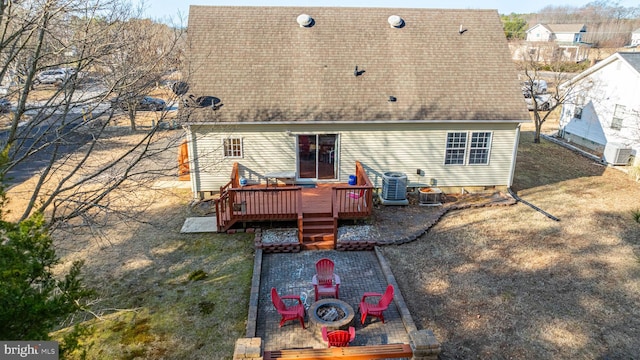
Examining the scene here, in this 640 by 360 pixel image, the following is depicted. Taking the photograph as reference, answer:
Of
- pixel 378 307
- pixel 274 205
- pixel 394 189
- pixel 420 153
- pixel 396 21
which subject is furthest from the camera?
pixel 396 21

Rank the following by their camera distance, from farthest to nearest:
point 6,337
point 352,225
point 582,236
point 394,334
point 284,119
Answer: point 284,119
point 352,225
point 582,236
point 394,334
point 6,337

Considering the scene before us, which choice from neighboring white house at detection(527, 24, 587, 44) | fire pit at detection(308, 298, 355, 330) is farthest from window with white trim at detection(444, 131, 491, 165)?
neighboring white house at detection(527, 24, 587, 44)

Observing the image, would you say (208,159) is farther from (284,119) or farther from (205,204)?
(284,119)

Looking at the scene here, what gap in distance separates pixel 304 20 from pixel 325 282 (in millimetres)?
11344

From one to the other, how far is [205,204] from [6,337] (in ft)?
33.8

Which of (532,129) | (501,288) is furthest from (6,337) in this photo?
(532,129)

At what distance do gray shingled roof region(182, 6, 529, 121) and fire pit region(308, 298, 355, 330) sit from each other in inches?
287

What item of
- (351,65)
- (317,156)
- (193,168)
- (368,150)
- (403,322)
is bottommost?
(403,322)

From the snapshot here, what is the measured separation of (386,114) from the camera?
46.6 ft

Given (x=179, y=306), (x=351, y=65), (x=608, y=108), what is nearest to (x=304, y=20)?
(x=351, y=65)

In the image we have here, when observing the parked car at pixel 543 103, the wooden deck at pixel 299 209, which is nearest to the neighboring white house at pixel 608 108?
Result: the parked car at pixel 543 103

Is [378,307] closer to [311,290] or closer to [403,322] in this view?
[403,322]

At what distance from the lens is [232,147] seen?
46.3ft

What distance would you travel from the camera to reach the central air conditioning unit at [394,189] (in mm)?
13938
